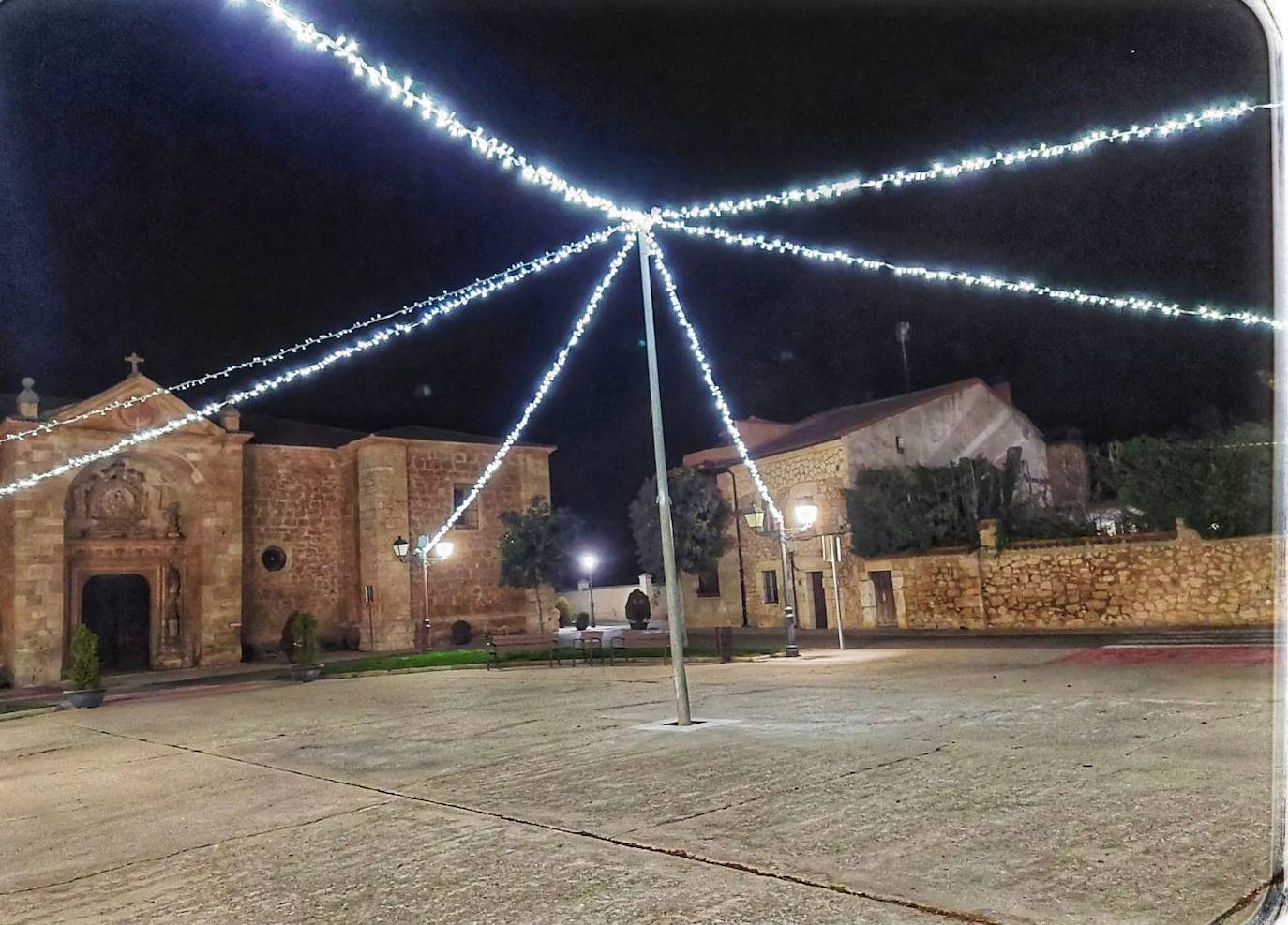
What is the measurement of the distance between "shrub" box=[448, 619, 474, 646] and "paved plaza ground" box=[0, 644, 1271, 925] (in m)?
16.4

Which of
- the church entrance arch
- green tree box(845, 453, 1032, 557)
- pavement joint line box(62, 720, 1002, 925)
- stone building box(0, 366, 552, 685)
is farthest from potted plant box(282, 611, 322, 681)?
green tree box(845, 453, 1032, 557)

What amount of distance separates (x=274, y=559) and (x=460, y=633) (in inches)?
217

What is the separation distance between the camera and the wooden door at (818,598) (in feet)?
81.2

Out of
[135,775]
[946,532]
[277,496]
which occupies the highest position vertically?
[277,496]

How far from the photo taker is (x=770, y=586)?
85.9 feet

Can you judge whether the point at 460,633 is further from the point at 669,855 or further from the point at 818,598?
the point at 669,855

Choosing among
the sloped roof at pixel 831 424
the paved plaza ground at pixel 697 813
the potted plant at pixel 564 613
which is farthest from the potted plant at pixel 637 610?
the paved plaza ground at pixel 697 813

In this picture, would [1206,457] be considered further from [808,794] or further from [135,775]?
[135,775]

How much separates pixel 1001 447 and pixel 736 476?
318 inches

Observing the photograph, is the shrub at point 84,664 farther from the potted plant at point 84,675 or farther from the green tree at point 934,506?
the green tree at point 934,506

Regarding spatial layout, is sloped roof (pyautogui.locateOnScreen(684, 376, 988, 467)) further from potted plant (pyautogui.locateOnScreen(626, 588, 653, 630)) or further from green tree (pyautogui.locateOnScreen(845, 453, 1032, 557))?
potted plant (pyautogui.locateOnScreen(626, 588, 653, 630))

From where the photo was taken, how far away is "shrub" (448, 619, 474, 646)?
85.1 ft

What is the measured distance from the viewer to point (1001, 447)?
27.4 meters

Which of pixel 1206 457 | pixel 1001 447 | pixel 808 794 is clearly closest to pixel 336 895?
pixel 808 794
